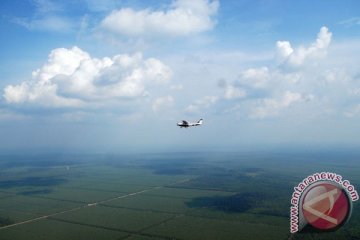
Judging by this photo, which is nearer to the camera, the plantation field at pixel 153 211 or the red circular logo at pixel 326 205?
the red circular logo at pixel 326 205

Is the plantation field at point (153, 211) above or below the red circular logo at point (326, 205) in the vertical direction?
below

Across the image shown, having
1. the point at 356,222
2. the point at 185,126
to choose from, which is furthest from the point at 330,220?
the point at 356,222

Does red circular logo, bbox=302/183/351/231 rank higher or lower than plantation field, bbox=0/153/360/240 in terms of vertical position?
higher

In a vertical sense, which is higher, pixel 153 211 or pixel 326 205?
pixel 326 205

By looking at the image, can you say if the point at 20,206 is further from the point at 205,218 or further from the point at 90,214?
the point at 205,218

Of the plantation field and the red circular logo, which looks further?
the plantation field

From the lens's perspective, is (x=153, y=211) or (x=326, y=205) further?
(x=153, y=211)

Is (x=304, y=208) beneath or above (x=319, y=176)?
beneath

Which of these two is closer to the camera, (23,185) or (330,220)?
(330,220)
